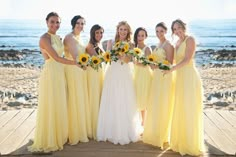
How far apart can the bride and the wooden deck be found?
0.64ft

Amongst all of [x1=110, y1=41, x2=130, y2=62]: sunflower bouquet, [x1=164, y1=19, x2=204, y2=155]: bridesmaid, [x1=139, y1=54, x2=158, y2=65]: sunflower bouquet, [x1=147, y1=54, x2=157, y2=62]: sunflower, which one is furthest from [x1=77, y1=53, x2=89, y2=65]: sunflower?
[x1=164, y1=19, x2=204, y2=155]: bridesmaid

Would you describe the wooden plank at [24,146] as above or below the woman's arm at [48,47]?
below

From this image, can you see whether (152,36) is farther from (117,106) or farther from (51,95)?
(51,95)

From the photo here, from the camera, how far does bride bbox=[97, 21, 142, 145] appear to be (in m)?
5.68

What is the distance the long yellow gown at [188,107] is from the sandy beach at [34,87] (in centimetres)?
420

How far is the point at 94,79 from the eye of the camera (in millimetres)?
5809

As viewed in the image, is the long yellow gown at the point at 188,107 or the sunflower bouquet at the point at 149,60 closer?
the long yellow gown at the point at 188,107

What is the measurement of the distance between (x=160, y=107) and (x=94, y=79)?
118 cm

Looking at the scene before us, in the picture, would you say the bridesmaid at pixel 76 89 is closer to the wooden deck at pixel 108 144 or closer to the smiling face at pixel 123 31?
the wooden deck at pixel 108 144

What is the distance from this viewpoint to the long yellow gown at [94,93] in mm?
5797

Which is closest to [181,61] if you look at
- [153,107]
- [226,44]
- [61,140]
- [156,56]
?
[156,56]

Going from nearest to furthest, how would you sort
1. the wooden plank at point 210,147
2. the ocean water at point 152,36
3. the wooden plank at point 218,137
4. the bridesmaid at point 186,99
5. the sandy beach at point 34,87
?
the bridesmaid at point 186,99 → the wooden plank at point 210,147 → the wooden plank at point 218,137 → the sandy beach at point 34,87 → the ocean water at point 152,36

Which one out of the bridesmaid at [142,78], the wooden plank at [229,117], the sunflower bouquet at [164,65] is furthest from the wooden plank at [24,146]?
the wooden plank at [229,117]

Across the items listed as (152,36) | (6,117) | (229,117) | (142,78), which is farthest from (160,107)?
(152,36)
